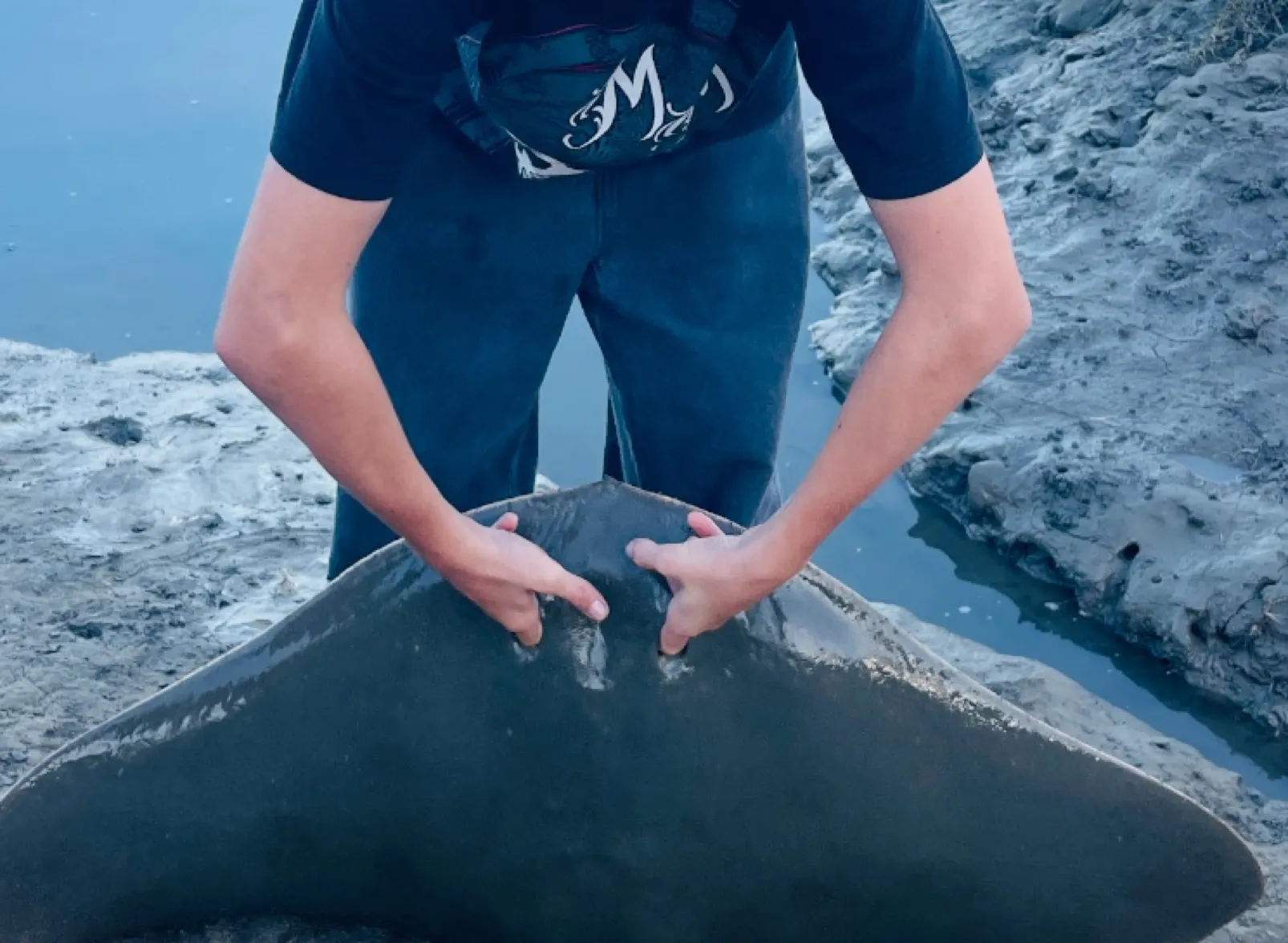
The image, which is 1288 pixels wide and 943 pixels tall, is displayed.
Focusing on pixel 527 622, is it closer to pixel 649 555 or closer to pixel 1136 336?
pixel 649 555

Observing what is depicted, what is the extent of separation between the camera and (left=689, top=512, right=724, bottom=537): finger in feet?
5.40

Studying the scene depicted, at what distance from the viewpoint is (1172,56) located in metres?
4.43

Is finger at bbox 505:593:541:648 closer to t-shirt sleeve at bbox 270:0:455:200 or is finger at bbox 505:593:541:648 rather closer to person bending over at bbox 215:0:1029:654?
person bending over at bbox 215:0:1029:654

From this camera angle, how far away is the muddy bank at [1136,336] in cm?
308

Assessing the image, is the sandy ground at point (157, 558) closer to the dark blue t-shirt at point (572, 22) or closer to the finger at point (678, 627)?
the finger at point (678, 627)

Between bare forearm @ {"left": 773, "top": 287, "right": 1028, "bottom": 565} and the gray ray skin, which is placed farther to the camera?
the gray ray skin

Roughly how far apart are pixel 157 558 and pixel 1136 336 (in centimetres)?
252

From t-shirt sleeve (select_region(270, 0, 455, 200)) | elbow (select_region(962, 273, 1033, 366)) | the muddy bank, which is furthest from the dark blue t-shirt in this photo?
the muddy bank

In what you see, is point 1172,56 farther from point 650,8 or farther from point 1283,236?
point 650,8

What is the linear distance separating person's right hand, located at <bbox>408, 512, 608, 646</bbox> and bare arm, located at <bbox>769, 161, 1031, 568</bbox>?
0.80 ft

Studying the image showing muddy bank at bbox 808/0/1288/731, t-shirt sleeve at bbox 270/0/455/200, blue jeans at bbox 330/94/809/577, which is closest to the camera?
t-shirt sleeve at bbox 270/0/455/200

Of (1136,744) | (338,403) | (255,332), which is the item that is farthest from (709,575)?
(1136,744)

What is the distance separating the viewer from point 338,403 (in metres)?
1.54

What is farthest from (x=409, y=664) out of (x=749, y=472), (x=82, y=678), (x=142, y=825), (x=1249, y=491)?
(x=1249, y=491)
